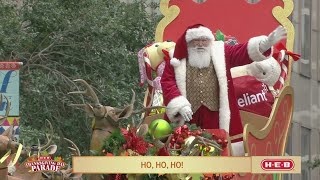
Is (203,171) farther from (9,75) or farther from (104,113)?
(9,75)

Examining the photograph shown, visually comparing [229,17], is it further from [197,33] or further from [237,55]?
[197,33]

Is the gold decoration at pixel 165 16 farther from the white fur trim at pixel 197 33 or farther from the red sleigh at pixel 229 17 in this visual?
the white fur trim at pixel 197 33

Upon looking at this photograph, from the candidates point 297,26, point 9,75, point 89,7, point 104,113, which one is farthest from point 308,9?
point 104,113

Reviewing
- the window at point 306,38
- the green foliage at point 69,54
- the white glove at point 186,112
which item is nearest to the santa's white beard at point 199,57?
A: the white glove at point 186,112

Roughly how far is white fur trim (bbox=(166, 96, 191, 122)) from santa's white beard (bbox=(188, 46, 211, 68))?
1.95 ft

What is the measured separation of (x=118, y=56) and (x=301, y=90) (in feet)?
68.6

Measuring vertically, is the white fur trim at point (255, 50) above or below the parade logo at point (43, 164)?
above

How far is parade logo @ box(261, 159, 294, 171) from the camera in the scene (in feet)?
41.5

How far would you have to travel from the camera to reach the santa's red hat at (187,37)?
49.0 ft

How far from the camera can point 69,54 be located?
923 inches


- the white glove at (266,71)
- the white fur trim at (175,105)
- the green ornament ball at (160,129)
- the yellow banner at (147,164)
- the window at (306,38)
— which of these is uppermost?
the window at (306,38)

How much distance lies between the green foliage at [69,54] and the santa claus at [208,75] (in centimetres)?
732

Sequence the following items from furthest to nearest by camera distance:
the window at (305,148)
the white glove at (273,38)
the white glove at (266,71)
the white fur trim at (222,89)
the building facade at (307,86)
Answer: the window at (305,148)
the building facade at (307,86)
the white glove at (266,71)
the white fur trim at (222,89)
the white glove at (273,38)

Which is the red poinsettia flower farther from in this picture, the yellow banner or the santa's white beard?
the santa's white beard
